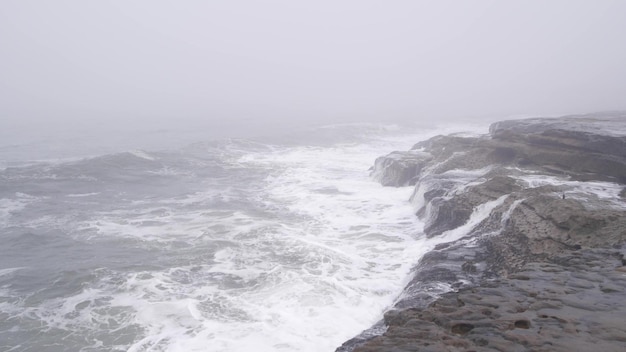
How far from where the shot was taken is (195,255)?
1259 centimetres

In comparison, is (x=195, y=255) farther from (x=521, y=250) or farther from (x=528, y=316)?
(x=528, y=316)

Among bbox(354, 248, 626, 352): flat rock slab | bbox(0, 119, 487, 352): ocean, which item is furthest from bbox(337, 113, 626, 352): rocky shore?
bbox(0, 119, 487, 352): ocean

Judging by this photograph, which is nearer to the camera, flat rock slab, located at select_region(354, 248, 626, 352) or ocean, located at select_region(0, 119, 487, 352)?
flat rock slab, located at select_region(354, 248, 626, 352)

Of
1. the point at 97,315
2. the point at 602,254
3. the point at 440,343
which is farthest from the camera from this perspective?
the point at 97,315

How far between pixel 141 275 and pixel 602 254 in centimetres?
1034

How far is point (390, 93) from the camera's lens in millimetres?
118812

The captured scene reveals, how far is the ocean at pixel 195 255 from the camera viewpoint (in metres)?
8.74

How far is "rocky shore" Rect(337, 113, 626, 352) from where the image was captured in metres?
5.39

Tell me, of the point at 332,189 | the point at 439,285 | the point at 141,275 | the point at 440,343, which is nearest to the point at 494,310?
the point at 440,343

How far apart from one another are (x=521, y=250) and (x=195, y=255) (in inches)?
338

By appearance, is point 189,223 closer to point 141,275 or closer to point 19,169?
point 141,275

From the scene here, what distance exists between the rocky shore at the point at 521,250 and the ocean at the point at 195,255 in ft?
4.59

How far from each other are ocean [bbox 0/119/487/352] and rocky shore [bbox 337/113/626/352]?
1400mm

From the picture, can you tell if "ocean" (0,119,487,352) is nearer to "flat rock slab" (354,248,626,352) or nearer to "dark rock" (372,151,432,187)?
"dark rock" (372,151,432,187)
